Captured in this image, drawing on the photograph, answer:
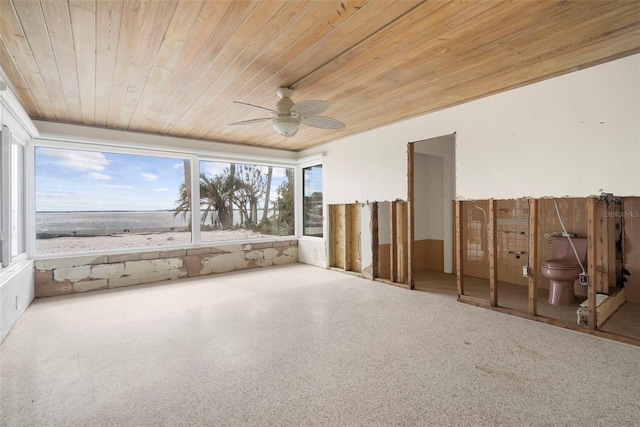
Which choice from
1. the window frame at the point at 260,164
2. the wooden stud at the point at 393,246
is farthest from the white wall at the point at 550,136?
the window frame at the point at 260,164

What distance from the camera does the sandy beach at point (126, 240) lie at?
4395mm

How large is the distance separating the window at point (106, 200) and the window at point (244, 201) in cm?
42

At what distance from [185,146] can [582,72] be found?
5489mm

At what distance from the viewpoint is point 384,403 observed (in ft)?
5.98

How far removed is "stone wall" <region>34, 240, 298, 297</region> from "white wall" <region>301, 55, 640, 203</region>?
3150 millimetres

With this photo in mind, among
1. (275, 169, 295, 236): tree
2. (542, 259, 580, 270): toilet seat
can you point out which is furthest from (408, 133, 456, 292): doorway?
(275, 169, 295, 236): tree

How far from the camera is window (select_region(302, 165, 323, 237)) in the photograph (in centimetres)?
627

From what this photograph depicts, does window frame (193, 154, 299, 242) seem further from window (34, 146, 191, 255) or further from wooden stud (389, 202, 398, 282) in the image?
wooden stud (389, 202, 398, 282)

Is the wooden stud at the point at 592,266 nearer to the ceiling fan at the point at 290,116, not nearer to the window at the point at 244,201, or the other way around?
the ceiling fan at the point at 290,116

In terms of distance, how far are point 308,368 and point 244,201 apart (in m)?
4.48

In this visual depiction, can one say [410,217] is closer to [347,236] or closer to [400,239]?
[400,239]

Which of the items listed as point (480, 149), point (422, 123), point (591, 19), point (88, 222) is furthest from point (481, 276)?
point (88, 222)

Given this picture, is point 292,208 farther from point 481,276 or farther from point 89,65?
point 89,65

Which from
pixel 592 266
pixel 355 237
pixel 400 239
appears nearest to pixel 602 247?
pixel 592 266
